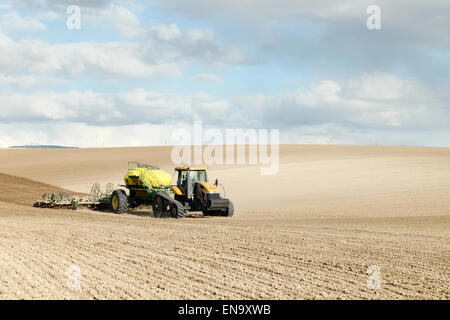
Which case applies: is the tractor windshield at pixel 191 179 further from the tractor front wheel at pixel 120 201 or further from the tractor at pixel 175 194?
the tractor front wheel at pixel 120 201

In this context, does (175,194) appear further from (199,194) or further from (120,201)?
(120,201)

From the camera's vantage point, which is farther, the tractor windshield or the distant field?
the tractor windshield

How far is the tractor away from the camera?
22.7 m

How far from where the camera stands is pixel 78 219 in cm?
2208

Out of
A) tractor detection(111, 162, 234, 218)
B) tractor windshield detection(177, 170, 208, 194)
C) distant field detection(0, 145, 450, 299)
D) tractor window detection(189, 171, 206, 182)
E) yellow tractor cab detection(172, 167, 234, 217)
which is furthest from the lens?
tractor window detection(189, 171, 206, 182)

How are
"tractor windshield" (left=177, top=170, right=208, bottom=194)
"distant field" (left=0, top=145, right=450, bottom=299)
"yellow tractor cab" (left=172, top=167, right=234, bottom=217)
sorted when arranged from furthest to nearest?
"tractor windshield" (left=177, top=170, right=208, bottom=194) < "yellow tractor cab" (left=172, top=167, right=234, bottom=217) < "distant field" (left=0, top=145, right=450, bottom=299)

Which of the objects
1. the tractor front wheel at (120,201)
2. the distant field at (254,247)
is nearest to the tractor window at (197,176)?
the distant field at (254,247)

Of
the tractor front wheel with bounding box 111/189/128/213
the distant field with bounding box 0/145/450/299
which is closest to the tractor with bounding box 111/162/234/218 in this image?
the tractor front wheel with bounding box 111/189/128/213

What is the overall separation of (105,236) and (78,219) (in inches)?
249

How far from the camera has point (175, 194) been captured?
78.3ft

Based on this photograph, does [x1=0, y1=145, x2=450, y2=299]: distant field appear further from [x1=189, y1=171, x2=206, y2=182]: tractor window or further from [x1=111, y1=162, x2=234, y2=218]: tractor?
[x1=189, y1=171, x2=206, y2=182]: tractor window

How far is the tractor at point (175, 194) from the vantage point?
894 inches
